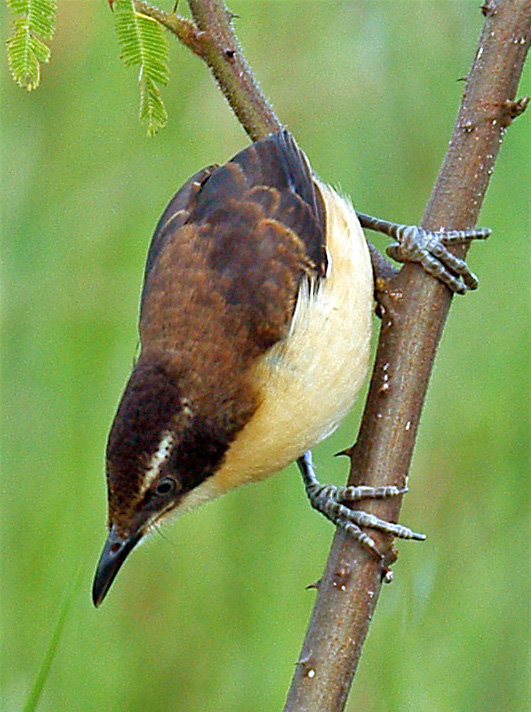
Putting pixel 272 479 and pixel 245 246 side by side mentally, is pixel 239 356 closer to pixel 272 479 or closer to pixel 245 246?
pixel 245 246

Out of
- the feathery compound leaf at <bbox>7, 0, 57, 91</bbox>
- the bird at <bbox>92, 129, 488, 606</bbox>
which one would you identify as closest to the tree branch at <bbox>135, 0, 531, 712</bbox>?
the bird at <bbox>92, 129, 488, 606</bbox>

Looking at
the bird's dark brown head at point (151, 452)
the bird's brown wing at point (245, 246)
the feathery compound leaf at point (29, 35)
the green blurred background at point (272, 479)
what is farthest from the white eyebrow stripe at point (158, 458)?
the feathery compound leaf at point (29, 35)

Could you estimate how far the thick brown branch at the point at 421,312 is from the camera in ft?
9.16

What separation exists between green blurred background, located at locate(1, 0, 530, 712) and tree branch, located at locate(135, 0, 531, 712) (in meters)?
A: 0.92

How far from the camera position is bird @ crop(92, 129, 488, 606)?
10.6 ft

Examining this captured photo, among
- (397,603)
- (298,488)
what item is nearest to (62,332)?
(298,488)

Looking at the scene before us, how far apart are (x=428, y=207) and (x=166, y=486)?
1073mm

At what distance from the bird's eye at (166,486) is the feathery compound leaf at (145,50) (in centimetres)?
99

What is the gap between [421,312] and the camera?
3074mm

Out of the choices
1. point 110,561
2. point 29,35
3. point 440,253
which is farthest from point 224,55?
point 110,561

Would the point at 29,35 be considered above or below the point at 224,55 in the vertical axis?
below

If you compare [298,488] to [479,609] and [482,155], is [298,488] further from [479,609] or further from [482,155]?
[482,155]

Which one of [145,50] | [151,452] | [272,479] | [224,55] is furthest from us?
[272,479]

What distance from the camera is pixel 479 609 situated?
3836mm
